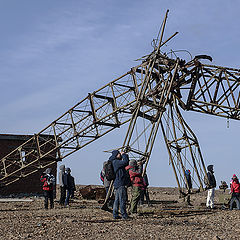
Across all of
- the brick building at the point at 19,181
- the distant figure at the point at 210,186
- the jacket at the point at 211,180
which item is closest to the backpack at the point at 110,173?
the distant figure at the point at 210,186

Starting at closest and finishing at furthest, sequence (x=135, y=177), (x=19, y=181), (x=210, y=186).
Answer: (x=135, y=177), (x=210, y=186), (x=19, y=181)

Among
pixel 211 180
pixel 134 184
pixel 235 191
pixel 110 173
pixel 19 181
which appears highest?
pixel 19 181

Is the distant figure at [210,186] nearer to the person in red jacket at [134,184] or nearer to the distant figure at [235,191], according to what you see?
the distant figure at [235,191]

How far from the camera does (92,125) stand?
1892 centimetres

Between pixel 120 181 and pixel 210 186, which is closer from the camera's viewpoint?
pixel 120 181

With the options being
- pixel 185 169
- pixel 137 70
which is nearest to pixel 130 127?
pixel 137 70

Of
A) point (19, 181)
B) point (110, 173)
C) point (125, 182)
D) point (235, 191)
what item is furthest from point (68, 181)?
point (19, 181)

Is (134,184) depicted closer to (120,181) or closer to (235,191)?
(120,181)

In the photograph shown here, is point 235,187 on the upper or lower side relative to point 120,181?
lower

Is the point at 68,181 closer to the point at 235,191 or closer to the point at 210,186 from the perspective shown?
the point at 210,186

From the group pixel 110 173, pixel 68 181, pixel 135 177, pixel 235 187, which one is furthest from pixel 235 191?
pixel 68 181

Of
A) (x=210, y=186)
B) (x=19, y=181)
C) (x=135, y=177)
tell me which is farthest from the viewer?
(x=19, y=181)

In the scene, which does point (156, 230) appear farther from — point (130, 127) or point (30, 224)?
point (130, 127)

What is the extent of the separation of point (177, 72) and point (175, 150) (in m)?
3.78
